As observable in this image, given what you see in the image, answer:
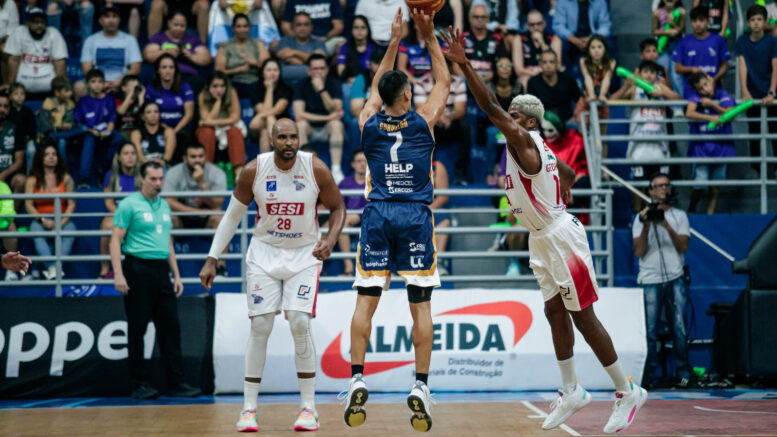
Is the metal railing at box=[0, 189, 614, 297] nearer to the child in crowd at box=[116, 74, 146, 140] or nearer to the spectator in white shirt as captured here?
the child in crowd at box=[116, 74, 146, 140]

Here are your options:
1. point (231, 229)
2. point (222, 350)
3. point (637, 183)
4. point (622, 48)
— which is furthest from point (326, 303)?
point (622, 48)

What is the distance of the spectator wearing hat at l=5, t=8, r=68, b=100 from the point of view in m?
15.6

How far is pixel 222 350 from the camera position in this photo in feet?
36.8

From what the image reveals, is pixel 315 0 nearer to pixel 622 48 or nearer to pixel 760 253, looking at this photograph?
pixel 622 48

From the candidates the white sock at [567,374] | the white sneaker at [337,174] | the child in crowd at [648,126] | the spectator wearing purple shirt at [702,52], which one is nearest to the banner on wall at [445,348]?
the child in crowd at [648,126]

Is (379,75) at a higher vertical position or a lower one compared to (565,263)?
higher

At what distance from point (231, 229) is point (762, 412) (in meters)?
5.41

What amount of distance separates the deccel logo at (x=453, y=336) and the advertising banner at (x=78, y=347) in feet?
5.00

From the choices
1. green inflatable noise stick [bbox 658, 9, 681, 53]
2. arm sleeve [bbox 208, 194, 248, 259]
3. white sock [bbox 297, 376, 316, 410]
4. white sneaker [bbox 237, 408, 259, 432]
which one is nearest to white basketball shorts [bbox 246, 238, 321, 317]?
arm sleeve [bbox 208, 194, 248, 259]

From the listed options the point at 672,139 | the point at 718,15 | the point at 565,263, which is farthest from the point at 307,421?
the point at 718,15

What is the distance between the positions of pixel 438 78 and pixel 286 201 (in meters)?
1.86

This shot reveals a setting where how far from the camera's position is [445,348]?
11.4 meters

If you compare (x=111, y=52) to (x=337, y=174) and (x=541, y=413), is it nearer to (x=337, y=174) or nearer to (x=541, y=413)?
(x=337, y=174)

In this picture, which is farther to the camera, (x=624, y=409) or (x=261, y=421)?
(x=261, y=421)
